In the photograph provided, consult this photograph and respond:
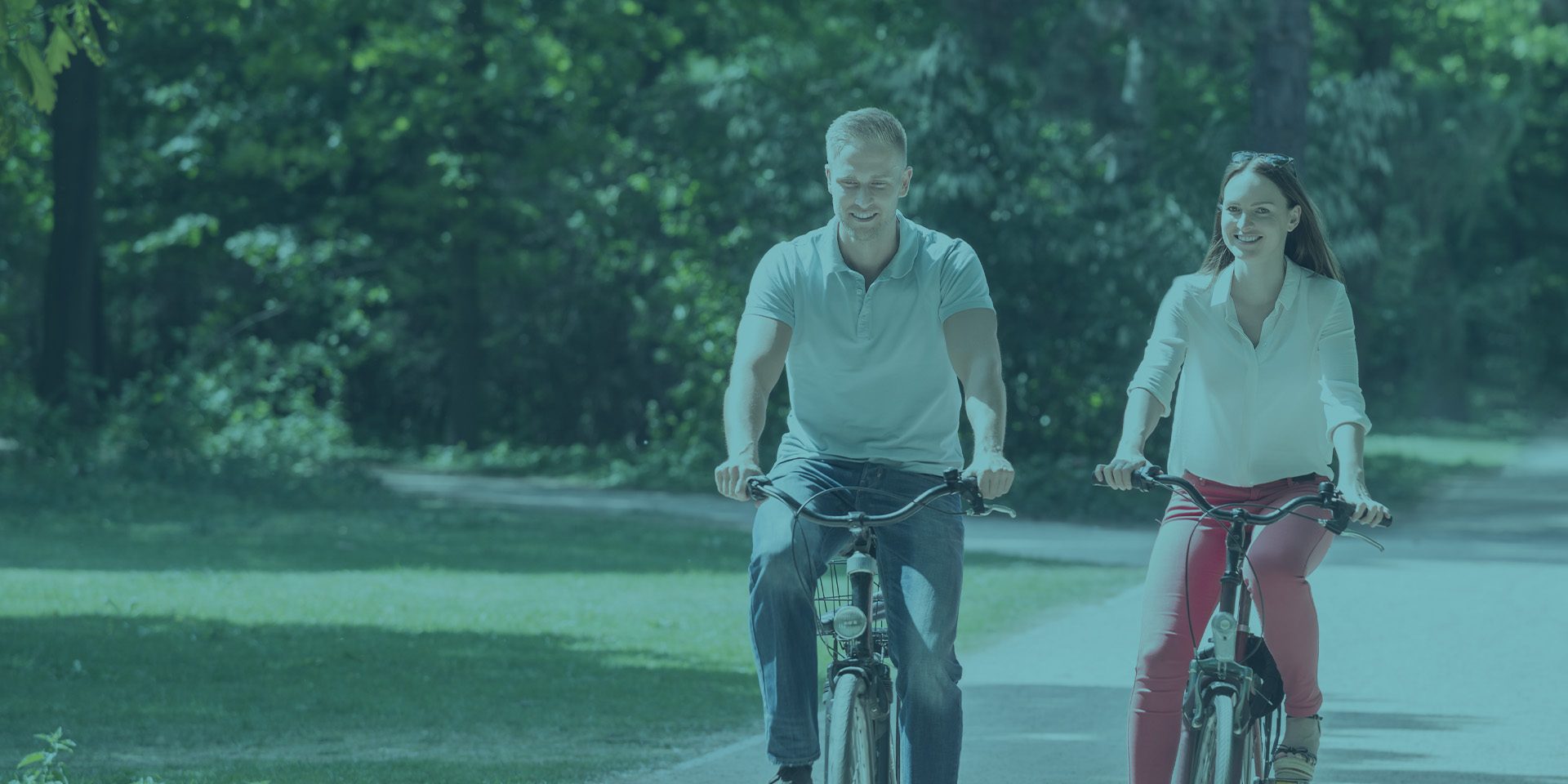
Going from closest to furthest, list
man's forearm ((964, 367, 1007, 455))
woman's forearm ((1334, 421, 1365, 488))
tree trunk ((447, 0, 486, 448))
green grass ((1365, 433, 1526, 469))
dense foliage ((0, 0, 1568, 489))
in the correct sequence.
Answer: man's forearm ((964, 367, 1007, 455))
woman's forearm ((1334, 421, 1365, 488))
dense foliage ((0, 0, 1568, 489))
tree trunk ((447, 0, 486, 448))
green grass ((1365, 433, 1526, 469))

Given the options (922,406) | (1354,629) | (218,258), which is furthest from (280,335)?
(922,406)

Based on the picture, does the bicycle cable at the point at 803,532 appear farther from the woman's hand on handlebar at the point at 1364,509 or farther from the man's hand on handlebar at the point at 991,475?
the woman's hand on handlebar at the point at 1364,509

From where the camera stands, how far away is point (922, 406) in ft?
15.0

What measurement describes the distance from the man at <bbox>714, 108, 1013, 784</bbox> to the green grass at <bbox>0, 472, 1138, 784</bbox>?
A: 2.35 meters

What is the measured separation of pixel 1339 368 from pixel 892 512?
3.85 ft

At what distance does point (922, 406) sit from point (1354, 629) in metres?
6.94

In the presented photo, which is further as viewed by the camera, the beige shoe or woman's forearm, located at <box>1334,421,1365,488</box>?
the beige shoe

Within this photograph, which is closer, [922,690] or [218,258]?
[922,690]

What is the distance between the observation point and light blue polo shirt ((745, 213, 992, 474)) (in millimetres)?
4543

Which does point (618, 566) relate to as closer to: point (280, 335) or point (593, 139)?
point (593, 139)

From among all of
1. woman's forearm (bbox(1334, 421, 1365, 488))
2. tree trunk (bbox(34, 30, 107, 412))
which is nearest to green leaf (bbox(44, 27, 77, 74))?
woman's forearm (bbox(1334, 421, 1365, 488))

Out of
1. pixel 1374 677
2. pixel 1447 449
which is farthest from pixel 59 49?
pixel 1447 449

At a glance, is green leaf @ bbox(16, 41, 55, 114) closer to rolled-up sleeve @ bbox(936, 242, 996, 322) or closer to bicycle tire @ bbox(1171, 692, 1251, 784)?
rolled-up sleeve @ bbox(936, 242, 996, 322)

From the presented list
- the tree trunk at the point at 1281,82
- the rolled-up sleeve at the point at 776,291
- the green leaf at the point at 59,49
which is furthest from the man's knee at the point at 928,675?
the tree trunk at the point at 1281,82
